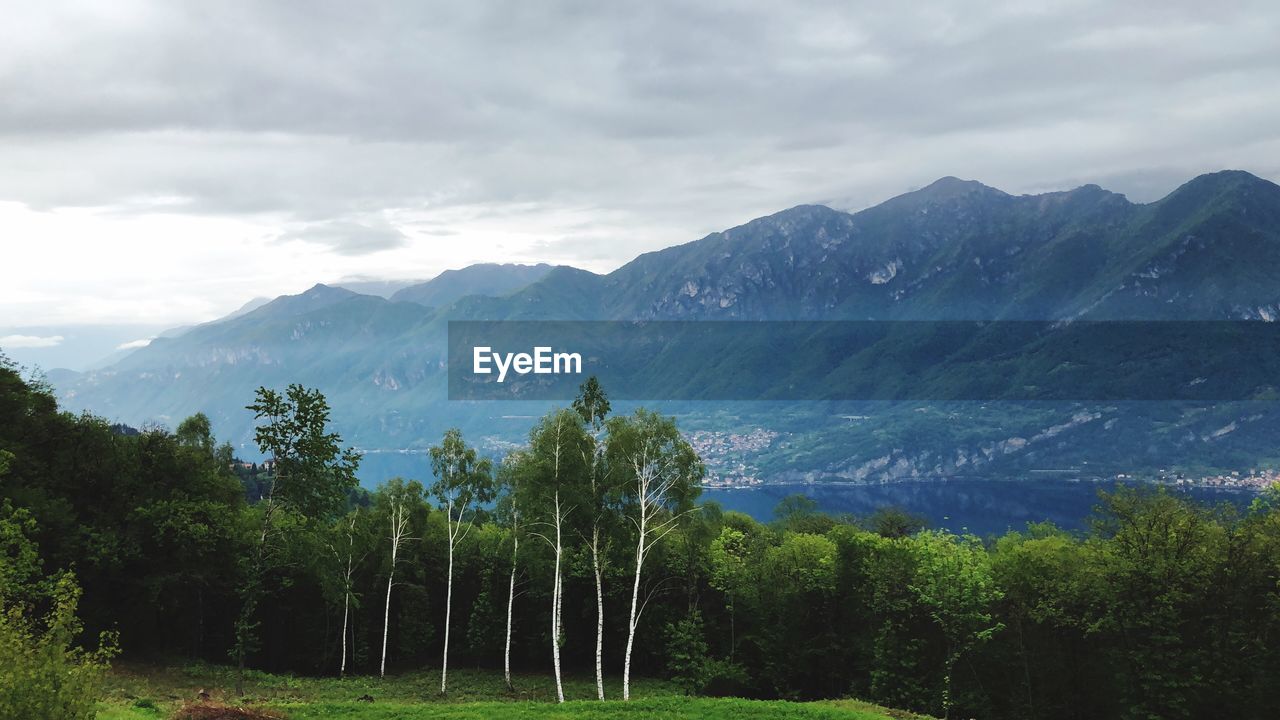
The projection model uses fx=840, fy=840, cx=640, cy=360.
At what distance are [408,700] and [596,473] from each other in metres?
15.5

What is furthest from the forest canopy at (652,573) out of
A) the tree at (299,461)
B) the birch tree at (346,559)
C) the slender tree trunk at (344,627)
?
the slender tree trunk at (344,627)

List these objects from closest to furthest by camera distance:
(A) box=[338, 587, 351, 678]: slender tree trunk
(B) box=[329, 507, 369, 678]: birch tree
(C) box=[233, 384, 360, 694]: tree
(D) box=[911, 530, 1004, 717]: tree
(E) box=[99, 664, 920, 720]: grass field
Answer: (E) box=[99, 664, 920, 720]: grass field, (C) box=[233, 384, 360, 694]: tree, (D) box=[911, 530, 1004, 717]: tree, (B) box=[329, 507, 369, 678]: birch tree, (A) box=[338, 587, 351, 678]: slender tree trunk

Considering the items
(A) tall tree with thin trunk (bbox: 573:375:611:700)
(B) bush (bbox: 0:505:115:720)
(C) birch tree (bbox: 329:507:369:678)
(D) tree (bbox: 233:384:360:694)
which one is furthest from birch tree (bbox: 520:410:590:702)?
(B) bush (bbox: 0:505:115:720)

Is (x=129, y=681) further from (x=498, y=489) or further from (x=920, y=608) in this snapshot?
(x=920, y=608)

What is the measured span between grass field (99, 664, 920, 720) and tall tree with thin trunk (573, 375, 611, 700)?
557 centimetres

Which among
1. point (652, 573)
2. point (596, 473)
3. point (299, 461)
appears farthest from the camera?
point (652, 573)

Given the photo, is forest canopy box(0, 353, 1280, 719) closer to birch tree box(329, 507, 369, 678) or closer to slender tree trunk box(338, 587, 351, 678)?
birch tree box(329, 507, 369, 678)

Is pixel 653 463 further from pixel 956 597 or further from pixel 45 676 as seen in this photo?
pixel 45 676

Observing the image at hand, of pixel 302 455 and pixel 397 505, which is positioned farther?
pixel 397 505

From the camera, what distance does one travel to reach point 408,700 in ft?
145

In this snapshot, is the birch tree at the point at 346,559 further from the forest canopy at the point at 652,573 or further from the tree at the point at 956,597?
the tree at the point at 956,597

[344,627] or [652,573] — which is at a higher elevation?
[652,573]

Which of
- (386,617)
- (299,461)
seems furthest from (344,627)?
(299,461)

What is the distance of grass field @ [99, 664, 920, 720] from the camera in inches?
1239
